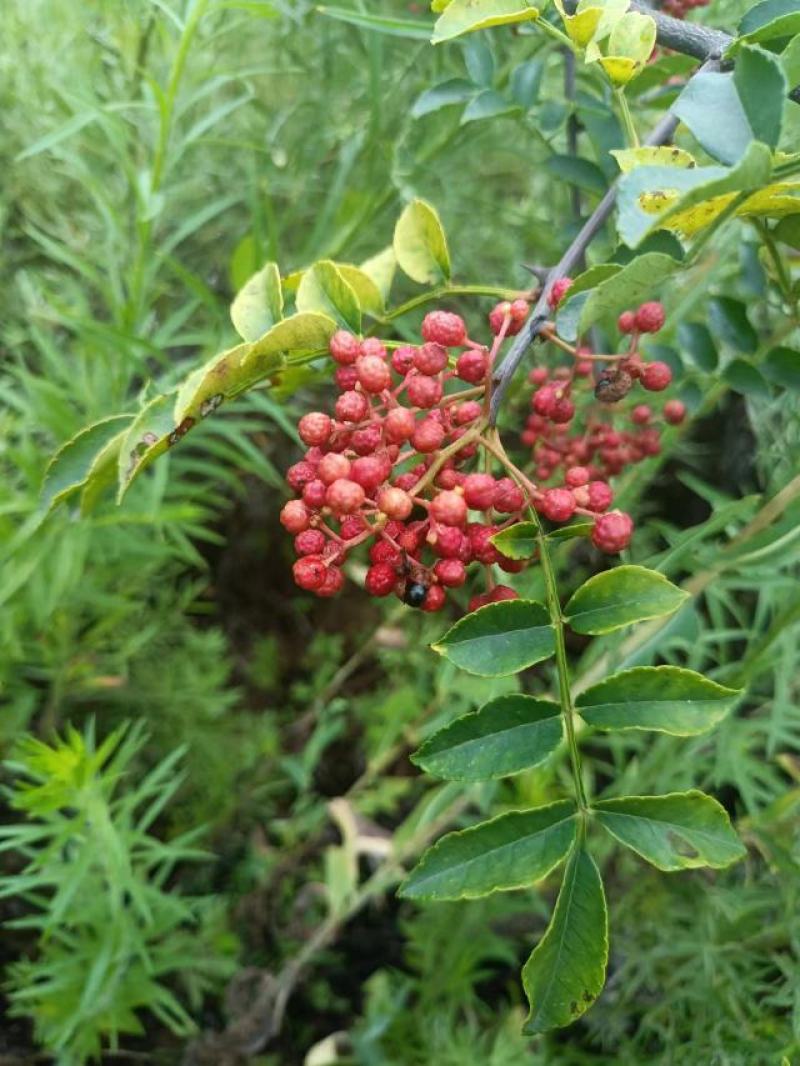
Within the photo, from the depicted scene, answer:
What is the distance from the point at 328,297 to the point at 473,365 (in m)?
0.10

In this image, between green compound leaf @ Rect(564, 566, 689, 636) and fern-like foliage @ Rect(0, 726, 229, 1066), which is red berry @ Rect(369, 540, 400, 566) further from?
fern-like foliage @ Rect(0, 726, 229, 1066)

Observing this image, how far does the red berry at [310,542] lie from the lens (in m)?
0.51

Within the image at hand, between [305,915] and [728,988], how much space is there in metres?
0.55

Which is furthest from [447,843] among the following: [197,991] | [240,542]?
[240,542]

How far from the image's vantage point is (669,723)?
0.46 metres

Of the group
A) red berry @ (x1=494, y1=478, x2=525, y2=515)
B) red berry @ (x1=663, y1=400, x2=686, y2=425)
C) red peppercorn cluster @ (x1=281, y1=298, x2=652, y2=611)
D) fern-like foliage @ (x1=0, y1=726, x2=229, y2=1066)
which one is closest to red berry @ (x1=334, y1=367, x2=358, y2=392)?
red peppercorn cluster @ (x1=281, y1=298, x2=652, y2=611)

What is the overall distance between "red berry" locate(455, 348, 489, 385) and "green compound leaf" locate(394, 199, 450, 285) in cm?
8

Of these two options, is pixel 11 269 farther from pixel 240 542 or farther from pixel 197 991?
pixel 197 991

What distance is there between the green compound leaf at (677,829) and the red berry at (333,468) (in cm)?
22

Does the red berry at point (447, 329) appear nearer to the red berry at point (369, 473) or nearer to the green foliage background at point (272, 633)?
the red berry at point (369, 473)

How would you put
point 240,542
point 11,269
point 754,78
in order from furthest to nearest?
point 240,542
point 11,269
point 754,78

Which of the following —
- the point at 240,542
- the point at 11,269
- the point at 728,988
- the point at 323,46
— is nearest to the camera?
the point at 728,988

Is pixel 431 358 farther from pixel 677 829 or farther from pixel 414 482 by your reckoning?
pixel 677 829

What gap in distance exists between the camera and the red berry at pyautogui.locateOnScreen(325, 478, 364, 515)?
46 cm
